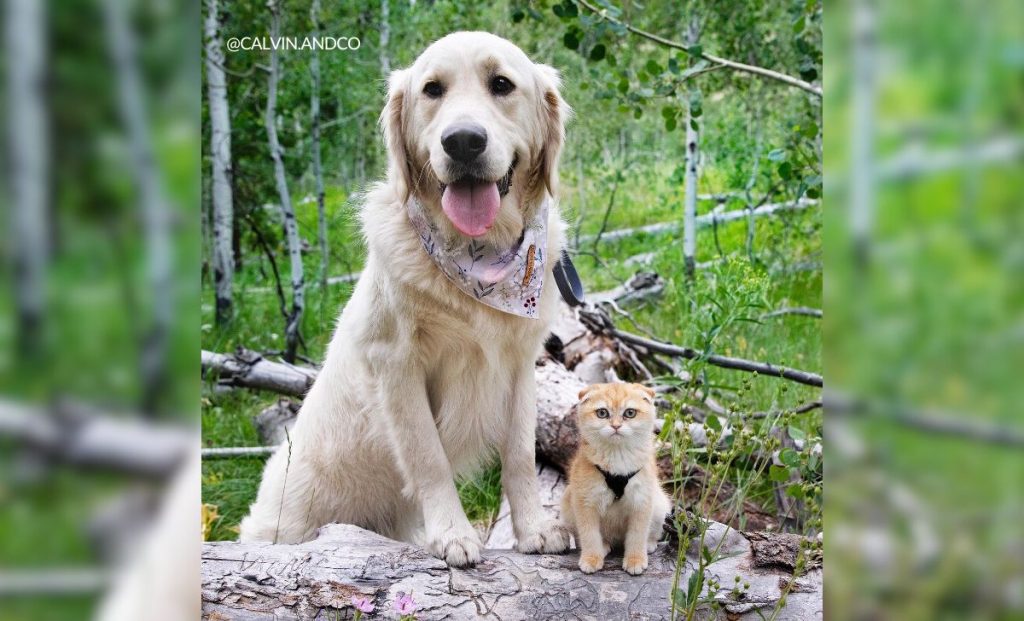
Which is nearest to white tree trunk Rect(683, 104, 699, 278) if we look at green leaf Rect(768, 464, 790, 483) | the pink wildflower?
green leaf Rect(768, 464, 790, 483)

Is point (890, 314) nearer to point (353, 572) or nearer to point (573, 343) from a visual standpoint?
point (573, 343)

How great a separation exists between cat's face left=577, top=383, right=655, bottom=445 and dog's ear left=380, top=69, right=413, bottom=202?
69cm

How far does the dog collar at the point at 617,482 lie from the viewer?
2.32 m

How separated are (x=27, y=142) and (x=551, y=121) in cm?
118

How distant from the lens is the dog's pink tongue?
230cm

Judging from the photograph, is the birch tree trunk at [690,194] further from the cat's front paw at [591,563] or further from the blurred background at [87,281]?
the blurred background at [87,281]

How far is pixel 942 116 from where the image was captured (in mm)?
2160

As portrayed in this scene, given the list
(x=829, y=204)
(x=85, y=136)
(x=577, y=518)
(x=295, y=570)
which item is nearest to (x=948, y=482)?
(x=829, y=204)

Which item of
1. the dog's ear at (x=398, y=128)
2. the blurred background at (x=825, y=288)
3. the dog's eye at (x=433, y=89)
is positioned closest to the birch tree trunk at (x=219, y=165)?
the blurred background at (x=825, y=288)

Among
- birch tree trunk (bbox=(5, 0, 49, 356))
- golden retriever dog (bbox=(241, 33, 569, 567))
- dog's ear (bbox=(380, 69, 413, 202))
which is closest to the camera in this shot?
birch tree trunk (bbox=(5, 0, 49, 356))

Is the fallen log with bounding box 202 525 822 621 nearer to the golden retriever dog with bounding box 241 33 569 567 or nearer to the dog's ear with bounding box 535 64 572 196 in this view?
the golden retriever dog with bounding box 241 33 569 567

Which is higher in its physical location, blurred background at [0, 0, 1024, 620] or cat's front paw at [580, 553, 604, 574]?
blurred background at [0, 0, 1024, 620]

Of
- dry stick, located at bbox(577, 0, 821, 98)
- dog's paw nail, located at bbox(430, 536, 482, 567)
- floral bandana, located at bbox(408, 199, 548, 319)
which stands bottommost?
dog's paw nail, located at bbox(430, 536, 482, 567)

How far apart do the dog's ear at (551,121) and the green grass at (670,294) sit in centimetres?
14
